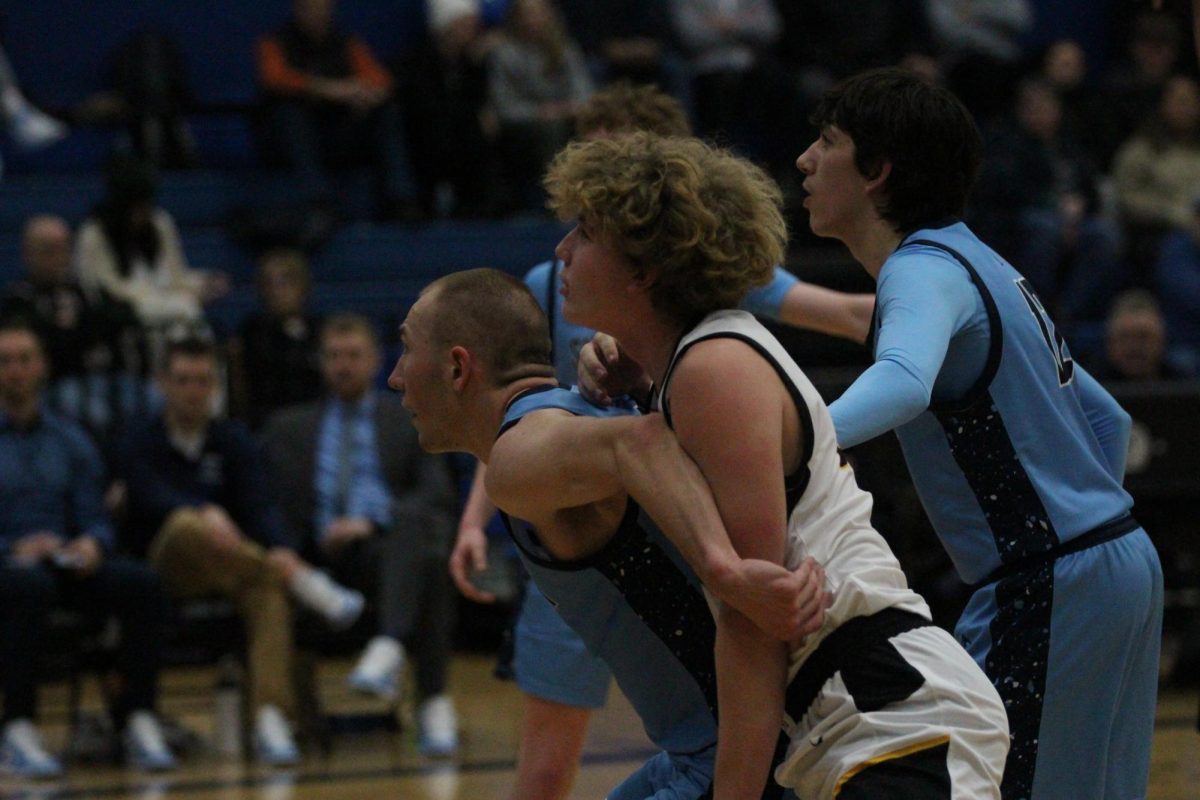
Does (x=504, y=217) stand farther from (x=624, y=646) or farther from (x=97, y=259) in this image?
(x=624, y=646)

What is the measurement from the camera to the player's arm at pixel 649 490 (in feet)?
7.14

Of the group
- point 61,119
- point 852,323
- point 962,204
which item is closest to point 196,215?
point 61,119

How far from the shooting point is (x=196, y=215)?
9953mm

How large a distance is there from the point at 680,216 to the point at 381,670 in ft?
15.0

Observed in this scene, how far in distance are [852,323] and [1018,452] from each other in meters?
0.93

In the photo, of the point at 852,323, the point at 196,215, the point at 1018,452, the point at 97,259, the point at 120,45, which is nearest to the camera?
the point at 1018,452

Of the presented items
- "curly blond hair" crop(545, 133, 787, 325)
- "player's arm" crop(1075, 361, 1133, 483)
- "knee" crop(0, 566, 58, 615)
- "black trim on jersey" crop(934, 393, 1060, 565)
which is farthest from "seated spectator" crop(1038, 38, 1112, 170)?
"curly blond hair" crop(545, 133, 787, 325)

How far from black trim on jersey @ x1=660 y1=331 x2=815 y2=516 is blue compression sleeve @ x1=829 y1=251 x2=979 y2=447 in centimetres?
17

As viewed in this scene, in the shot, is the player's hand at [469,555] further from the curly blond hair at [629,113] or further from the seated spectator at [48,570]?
the seated spectator at [48,570]

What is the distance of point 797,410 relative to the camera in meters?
2.26

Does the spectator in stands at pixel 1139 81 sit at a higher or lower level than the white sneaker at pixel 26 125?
lower

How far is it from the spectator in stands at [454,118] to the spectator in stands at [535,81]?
0.41ft

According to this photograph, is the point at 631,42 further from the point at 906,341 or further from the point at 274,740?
the point at 906,341

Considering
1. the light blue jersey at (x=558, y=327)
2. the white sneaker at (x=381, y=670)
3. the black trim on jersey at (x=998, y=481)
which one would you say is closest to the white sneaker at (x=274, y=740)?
the white sneaker at (x=381, y=670)
